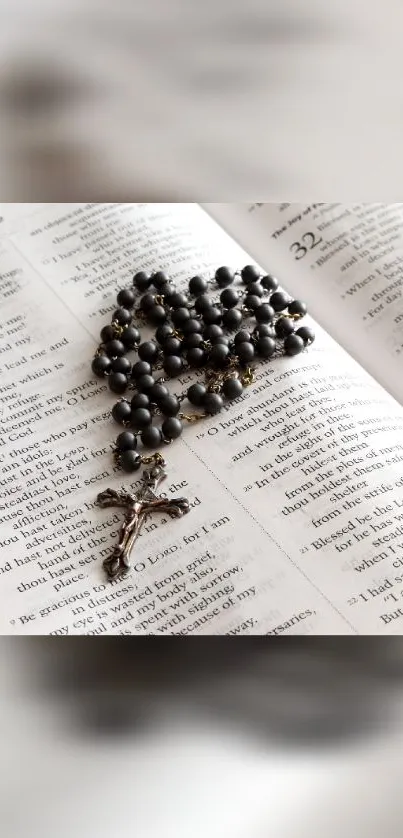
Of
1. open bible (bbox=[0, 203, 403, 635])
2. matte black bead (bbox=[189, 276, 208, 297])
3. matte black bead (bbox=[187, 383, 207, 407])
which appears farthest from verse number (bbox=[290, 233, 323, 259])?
matte black bead (bbox=[187, 383, 207, 407])

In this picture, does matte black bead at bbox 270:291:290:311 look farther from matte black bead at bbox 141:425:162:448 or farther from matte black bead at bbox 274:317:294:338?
matte black bead at bbox 141:425:162:448

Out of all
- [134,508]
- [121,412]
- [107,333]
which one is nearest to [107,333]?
[107,333]

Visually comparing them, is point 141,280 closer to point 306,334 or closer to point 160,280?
point 160,280

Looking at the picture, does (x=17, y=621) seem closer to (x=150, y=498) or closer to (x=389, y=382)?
(x=150, y=498)

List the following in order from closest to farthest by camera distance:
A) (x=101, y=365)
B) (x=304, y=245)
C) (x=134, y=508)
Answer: (x=134, y=508)
(x=101, y=365)
(x=304, y=245)

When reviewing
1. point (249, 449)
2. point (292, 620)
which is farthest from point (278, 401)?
point (292, 620)

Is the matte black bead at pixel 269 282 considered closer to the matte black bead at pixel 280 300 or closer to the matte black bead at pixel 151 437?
the matte black bead at pixel 280 300
